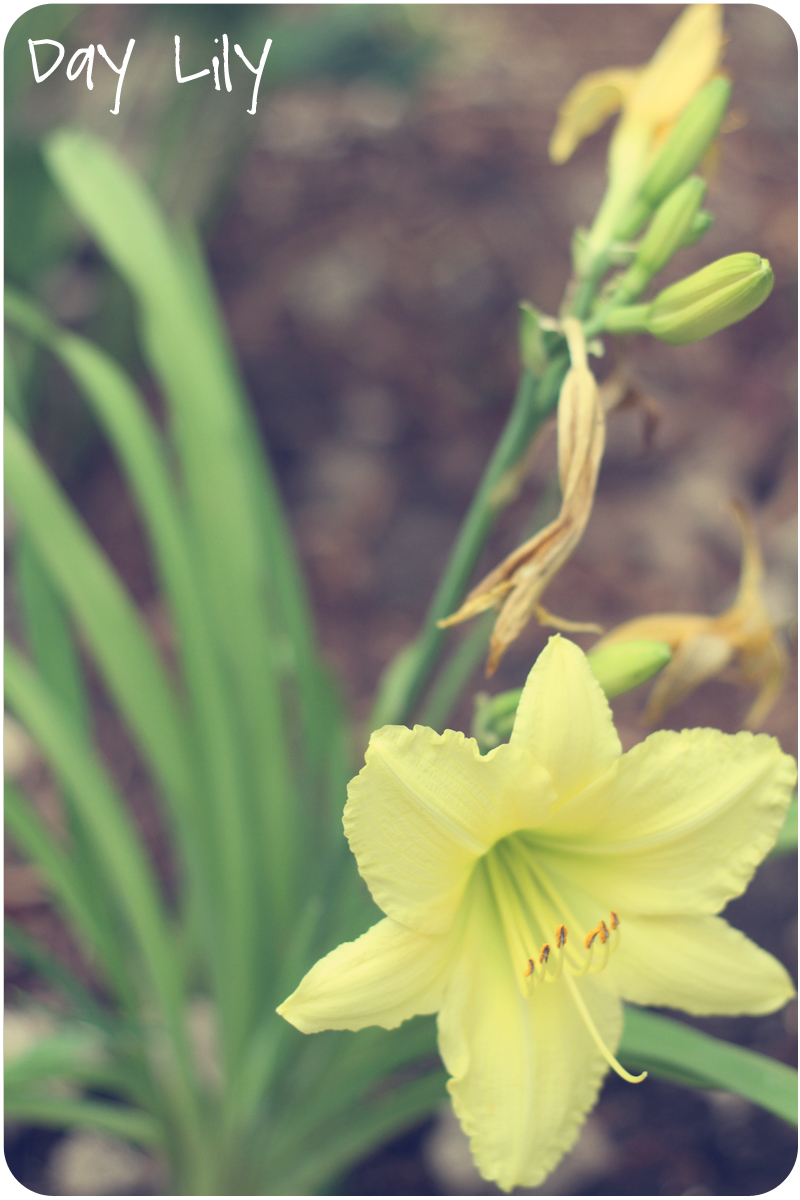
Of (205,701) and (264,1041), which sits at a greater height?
(205,701)

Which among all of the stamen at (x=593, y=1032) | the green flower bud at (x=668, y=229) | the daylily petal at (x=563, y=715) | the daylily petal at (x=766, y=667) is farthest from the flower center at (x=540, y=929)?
the green flower bud at (x=668, y=229)

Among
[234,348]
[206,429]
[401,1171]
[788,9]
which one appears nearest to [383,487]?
[234,348]

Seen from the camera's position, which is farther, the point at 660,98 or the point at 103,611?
the point at 103,611

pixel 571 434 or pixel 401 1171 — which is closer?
pixel 571 434

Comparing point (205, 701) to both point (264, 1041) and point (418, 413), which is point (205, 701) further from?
point (418, 413)

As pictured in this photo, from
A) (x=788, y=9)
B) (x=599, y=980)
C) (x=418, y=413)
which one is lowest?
(x=599, y=980)

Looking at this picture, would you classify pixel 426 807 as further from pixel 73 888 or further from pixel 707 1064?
pixel 73 888

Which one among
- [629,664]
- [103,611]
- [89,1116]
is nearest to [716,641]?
[629,664]

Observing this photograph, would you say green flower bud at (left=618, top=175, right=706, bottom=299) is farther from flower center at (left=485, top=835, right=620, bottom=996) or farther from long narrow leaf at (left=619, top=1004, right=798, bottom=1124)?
long narrow leaf at (left=619, top=1004, right=798, bottom=1124)
